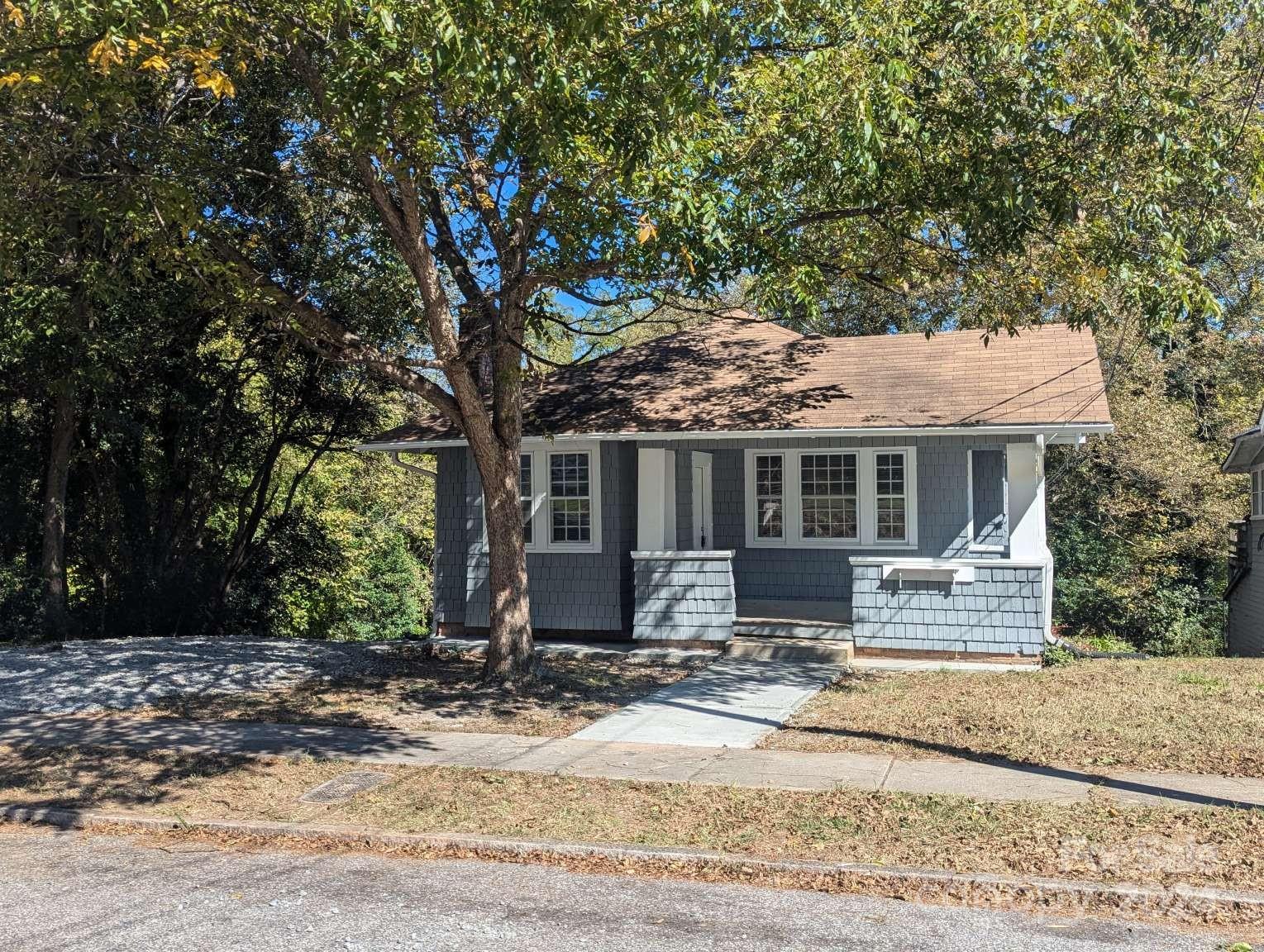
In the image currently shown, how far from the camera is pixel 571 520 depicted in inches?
640

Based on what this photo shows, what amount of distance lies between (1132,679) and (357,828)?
345 inches

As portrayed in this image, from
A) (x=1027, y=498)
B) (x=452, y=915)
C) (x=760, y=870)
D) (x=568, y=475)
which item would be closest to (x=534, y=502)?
(x=568, y=475)

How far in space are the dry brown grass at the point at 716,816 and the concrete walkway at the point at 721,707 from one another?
172cm

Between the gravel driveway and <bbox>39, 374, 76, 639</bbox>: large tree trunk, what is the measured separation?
2.70 metres

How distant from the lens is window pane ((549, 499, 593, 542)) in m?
16.2

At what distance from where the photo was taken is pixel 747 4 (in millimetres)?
10578

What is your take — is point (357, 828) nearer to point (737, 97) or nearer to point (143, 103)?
point (737, 97)

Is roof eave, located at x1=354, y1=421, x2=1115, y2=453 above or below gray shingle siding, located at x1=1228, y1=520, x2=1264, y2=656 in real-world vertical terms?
above

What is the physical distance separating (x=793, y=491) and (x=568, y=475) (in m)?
3.33

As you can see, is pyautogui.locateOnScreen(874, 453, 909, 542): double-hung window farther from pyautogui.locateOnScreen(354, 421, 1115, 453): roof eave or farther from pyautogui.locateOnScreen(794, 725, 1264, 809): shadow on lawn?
pyautogui.locateOnScreen(794, 725, 1264, 809): shadow on lawn

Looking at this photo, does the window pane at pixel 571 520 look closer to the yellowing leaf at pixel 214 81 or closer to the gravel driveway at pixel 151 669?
the gravel driveway at pixel 151 669

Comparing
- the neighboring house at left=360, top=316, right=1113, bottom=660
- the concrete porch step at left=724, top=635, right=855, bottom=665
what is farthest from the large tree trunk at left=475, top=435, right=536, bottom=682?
the concrete porch step at left=724, top=635, right=855, bottom=665

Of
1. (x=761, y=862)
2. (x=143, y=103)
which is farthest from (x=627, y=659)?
(x=143, y=103)

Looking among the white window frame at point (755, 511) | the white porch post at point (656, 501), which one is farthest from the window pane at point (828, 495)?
the white porch post at point (656, 501)
